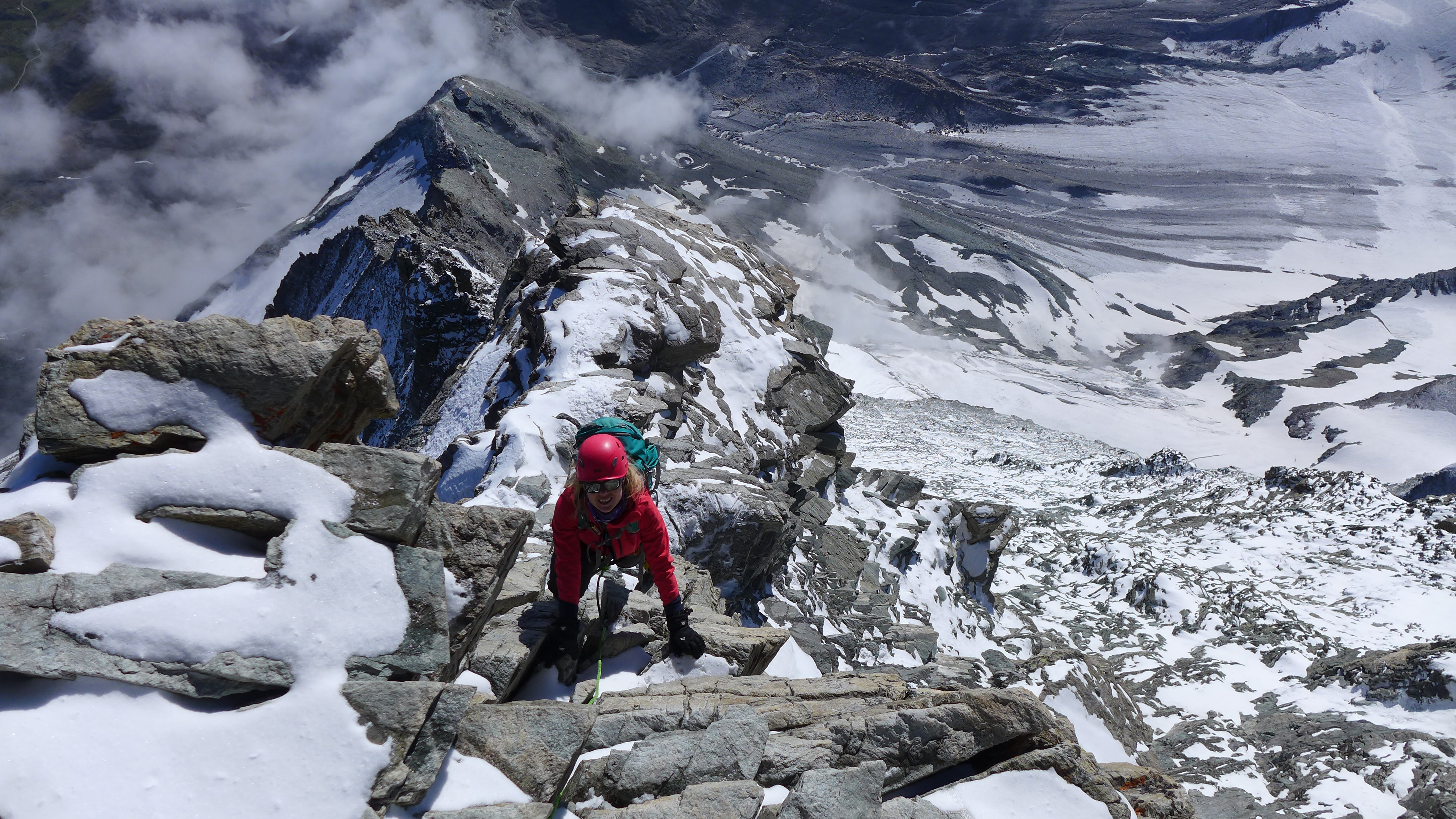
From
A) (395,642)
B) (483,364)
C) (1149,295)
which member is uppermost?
(395,642)

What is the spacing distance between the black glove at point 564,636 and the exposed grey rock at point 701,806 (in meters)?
1.64

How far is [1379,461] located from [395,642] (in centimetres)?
5738

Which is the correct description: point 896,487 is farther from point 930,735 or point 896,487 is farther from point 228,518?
point 228,518

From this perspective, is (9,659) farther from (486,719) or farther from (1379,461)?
(1379,461)

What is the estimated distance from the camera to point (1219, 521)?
802 inches

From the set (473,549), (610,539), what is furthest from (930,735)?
(473,549)

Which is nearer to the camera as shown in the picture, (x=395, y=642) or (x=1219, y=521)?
(x=395, y=642)

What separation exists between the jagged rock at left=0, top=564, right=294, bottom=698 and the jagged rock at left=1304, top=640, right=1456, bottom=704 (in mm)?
16012

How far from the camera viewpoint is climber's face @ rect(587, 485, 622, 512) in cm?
570

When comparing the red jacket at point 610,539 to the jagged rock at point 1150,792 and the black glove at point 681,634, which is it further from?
the jagged rock at point 1150,792

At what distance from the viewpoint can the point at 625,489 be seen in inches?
233

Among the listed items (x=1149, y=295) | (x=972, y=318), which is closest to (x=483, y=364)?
(x=972, y=318)

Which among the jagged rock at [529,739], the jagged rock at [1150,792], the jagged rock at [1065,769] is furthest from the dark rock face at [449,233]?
the jagged rock at [1150,792]

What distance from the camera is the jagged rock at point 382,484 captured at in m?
4.79
